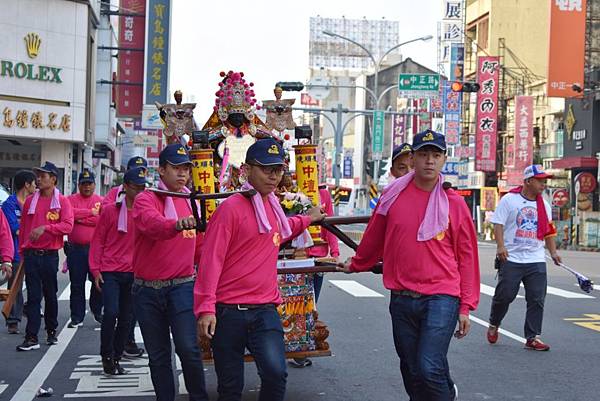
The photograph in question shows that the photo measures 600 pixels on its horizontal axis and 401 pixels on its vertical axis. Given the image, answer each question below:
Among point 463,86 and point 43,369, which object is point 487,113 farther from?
point 43,369

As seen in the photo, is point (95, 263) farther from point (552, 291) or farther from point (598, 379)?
point (552, 291)

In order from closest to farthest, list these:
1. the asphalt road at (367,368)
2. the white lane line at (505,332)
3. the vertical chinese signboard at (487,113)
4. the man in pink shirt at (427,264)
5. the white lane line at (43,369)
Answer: the man in pink shirt at (427,264), the white lane line at (43,369), the asphalt road at (367,368), the white lane line at (505,332), the vertical chinese signboard at (487,113)

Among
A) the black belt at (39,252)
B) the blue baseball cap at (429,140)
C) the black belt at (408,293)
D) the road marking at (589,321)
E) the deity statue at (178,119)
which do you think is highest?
the deity statue at (178,119)

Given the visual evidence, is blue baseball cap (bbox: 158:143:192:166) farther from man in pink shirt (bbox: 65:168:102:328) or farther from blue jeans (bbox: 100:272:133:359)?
man in pink shirt (bbox: 65:168:102:328)

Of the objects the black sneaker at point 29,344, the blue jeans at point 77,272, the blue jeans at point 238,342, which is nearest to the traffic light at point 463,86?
the blue jeans at point 77,272

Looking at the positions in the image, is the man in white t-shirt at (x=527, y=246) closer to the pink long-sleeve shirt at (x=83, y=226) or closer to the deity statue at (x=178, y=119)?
the deity statue at (x=178, y=119)

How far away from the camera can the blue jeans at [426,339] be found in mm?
6043

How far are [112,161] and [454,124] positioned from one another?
2270 centimetres

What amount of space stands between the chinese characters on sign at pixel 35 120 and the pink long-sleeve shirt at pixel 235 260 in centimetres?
3205

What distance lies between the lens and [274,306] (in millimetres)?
6211

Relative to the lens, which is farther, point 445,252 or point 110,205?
point 110,205

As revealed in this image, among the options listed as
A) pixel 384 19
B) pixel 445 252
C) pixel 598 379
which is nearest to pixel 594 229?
pixel 598 379

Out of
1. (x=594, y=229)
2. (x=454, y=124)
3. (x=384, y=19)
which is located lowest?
(x=594, y=229)

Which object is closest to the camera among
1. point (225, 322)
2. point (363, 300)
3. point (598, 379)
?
point (225, 322)
